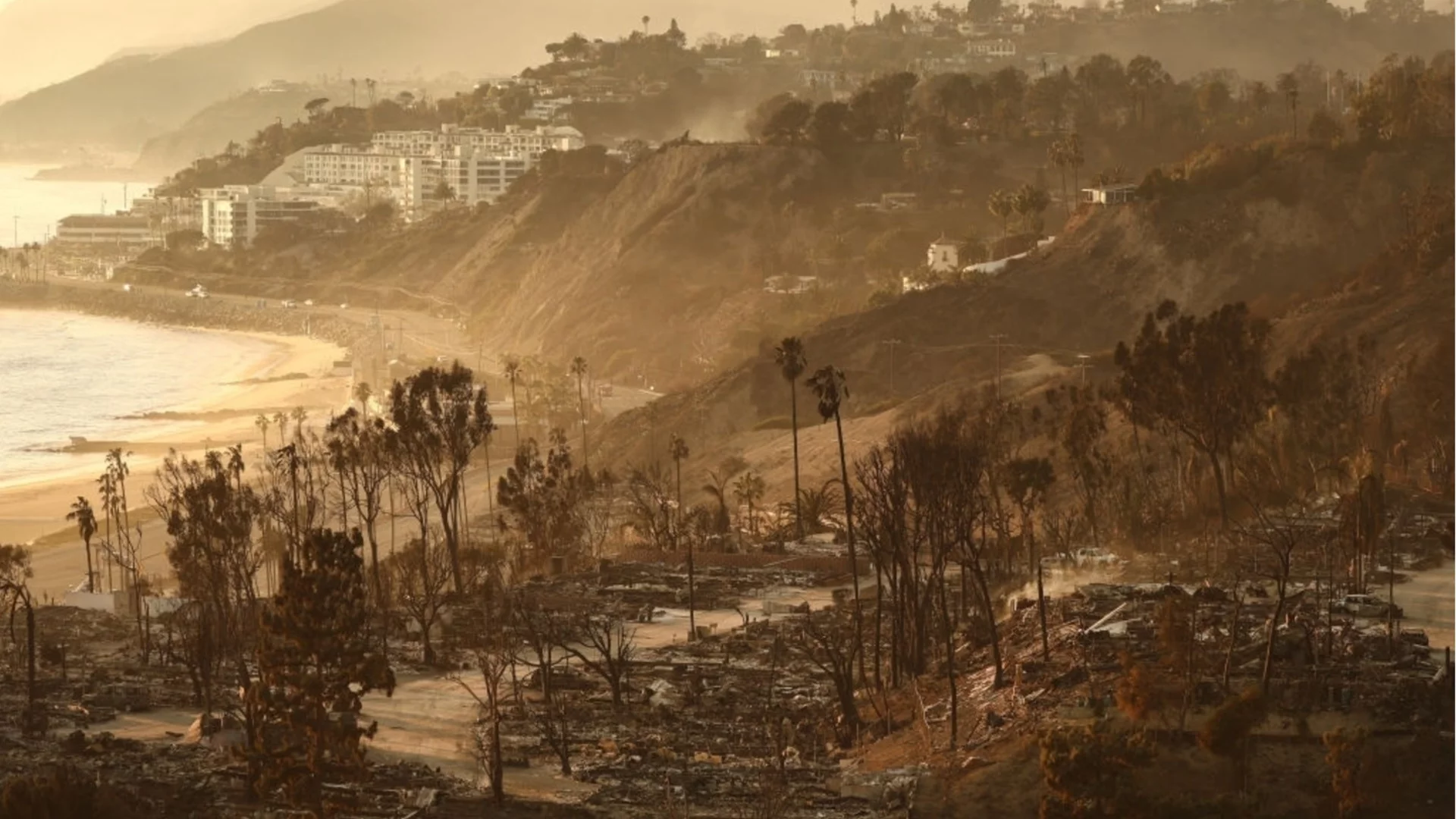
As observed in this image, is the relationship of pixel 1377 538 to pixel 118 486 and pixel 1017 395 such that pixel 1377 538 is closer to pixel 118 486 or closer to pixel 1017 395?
pixel 1017 395

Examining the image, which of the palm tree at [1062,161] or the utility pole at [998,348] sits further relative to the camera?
the palm tree at [1062,161]

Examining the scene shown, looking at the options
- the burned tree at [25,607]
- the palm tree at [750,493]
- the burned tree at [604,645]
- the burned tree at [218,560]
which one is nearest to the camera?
the burned tree at [25,607]

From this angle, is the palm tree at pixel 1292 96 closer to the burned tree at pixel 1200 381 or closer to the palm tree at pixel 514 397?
the palm tree at pixel 514 397

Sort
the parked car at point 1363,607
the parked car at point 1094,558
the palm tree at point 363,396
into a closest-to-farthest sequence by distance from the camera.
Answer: the parked car at point 1363,607, the parked car at point 1094,558, the palm tree at point 363,396

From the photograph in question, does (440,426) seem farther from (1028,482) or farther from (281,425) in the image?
(281,425)

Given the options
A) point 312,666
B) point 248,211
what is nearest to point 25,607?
point 312,666

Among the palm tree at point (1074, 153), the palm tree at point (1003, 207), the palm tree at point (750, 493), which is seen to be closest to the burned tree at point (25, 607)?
the palm tree at point (750, 493)

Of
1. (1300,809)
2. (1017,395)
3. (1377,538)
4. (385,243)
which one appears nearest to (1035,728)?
(1300,809)
